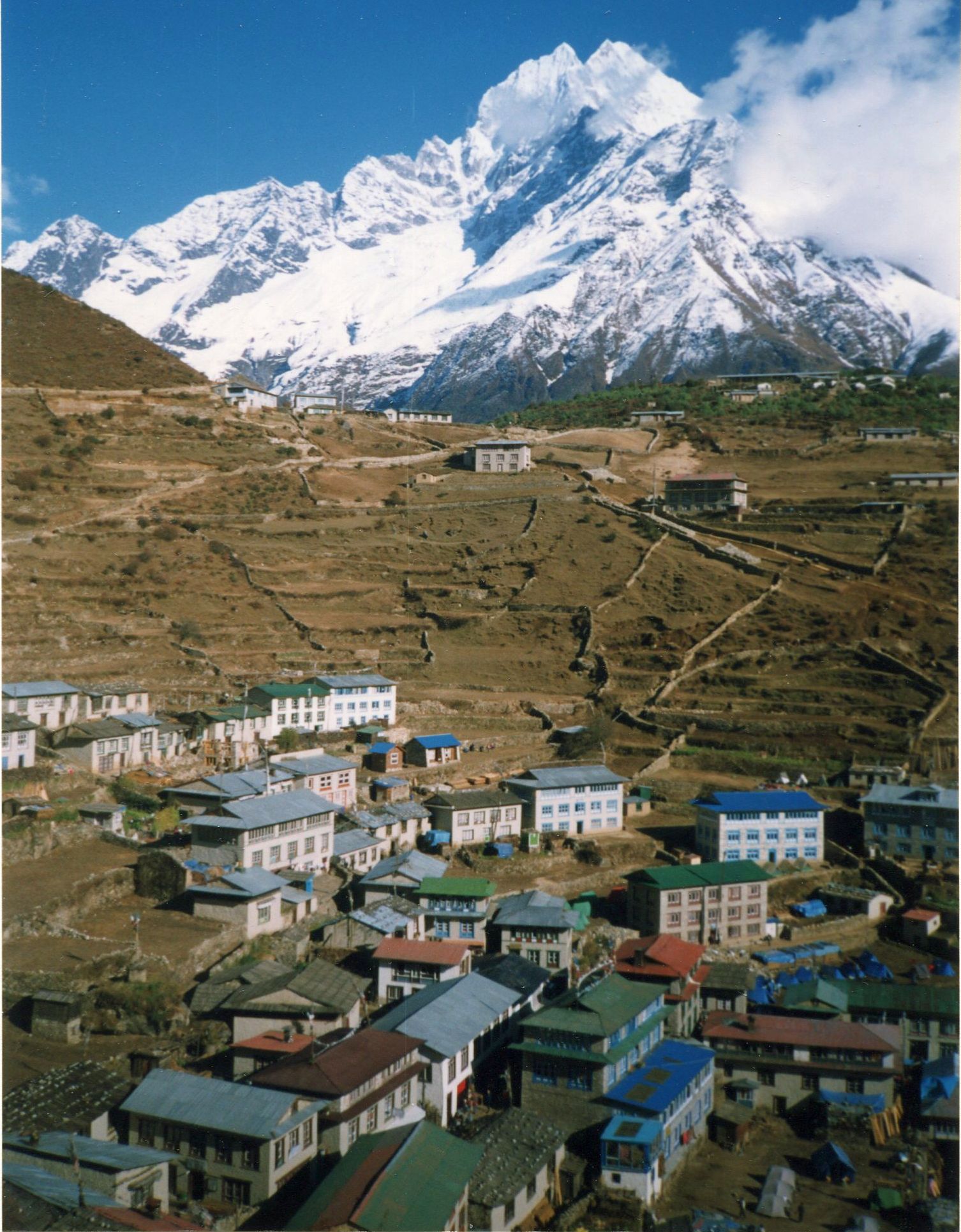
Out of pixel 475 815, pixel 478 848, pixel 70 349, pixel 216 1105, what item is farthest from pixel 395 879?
pixel 70 349

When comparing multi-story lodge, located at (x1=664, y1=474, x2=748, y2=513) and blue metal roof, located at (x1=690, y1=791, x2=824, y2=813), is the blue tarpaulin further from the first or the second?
multi-story lodge, located at (x1=664, y1=474, x2=748, y2=513)

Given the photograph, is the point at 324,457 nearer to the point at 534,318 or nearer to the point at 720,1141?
the point at 720,1141

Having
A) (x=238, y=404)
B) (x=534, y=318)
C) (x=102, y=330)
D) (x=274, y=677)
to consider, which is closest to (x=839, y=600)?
(x=274, y=677)

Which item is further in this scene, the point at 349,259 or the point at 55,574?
the point at 349,259

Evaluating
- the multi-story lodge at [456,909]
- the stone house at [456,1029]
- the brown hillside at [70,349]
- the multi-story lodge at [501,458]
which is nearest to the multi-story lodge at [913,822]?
the multi-story lodge at [456,909]

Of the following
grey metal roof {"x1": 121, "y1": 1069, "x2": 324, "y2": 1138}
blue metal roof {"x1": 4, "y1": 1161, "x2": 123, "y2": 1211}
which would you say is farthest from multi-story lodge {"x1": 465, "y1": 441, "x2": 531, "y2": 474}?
blue metal roof {"x1": 4, "y1": 1161, "x2": 123, "y2": 1211}

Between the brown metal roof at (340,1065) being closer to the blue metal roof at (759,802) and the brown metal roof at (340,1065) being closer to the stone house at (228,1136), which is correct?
the stone house at (228,1136)
